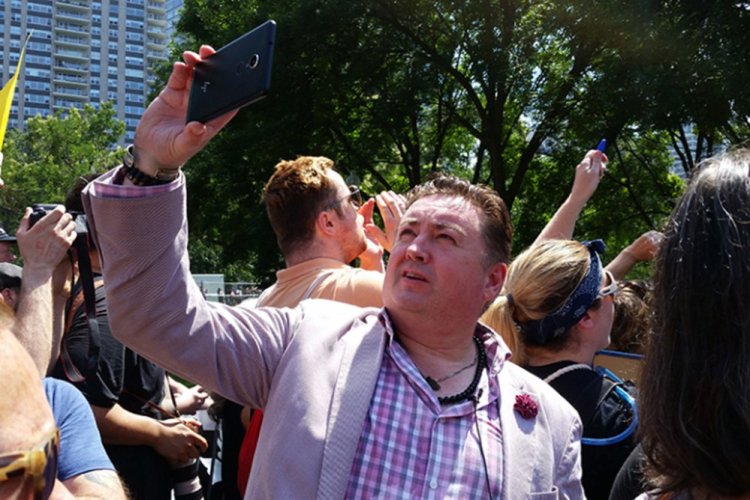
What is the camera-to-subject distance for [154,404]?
3672mm

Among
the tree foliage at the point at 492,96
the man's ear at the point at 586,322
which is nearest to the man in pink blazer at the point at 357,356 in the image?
the man's ear at the point at 586,322

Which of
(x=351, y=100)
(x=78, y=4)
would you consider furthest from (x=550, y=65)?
(x=78, y=4)

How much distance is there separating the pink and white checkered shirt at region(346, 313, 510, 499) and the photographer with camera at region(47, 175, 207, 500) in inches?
58.2

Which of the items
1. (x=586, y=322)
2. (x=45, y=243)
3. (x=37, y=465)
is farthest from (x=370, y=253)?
(x=37, y=465)

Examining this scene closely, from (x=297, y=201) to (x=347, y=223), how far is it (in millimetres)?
233

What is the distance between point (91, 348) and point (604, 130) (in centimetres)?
1238

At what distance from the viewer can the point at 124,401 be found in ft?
11.8

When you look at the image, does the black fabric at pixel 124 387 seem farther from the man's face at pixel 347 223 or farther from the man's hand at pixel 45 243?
the man's face at pixel 347 223

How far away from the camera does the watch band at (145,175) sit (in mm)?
1874

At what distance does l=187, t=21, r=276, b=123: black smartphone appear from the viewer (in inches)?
66.6

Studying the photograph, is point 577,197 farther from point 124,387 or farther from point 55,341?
point 55,341

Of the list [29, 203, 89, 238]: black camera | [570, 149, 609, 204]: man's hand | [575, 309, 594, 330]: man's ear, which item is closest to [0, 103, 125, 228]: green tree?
[29, 203, 89, 238]: black camera

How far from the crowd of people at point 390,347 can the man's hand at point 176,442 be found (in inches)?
3.8

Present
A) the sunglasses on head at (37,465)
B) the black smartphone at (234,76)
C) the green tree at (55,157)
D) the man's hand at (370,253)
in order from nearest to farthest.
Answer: the sunglasses on head at (37,465) < the black smartphone at (234,76) < the man's hand at (370,253) < the green tree at (55,157)
